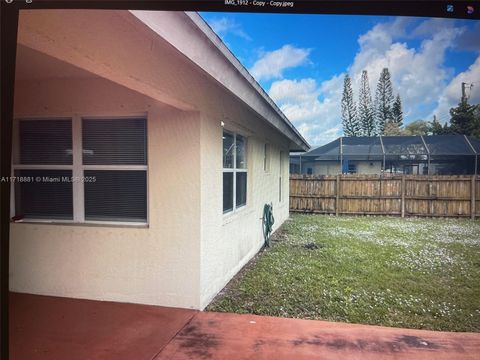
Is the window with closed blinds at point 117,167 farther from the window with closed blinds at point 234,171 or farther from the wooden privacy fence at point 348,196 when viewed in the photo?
the wooden privacy fence at point 348,196

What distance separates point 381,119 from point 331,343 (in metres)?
1.59

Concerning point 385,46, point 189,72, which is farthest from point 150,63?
point 385,46

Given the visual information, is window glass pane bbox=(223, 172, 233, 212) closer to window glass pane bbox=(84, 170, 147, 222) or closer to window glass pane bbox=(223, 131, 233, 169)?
window glass pane bbox=(223, 131, 233, 169)

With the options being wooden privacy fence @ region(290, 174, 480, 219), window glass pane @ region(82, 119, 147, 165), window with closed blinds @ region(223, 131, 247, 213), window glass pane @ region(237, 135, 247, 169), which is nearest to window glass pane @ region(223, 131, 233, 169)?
window with closed blinds @ region(223, 131, 247, 213)

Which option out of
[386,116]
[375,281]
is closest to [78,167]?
[386,116]

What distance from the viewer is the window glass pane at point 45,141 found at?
2805 millimetres

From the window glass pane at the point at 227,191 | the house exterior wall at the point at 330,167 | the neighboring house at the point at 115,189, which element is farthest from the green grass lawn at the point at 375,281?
the house exterior wall at the point at 330,167

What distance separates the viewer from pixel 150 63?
6.07 feet

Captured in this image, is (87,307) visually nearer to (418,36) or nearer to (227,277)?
(227,277)

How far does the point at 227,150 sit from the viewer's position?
3.59 meters

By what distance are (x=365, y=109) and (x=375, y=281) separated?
285 centimetres

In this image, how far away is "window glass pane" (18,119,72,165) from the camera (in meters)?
2.80

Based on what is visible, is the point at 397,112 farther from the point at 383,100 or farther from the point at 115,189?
the point at 115,189

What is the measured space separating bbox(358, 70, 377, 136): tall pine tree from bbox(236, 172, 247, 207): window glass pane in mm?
2647
